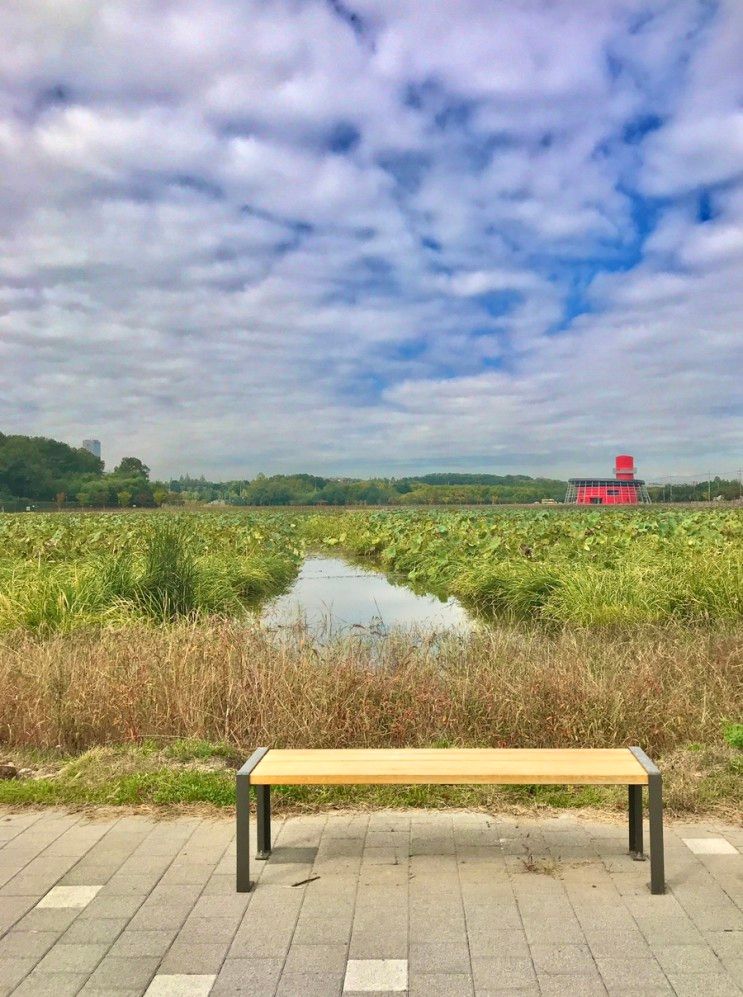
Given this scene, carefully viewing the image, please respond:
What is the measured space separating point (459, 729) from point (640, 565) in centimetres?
844

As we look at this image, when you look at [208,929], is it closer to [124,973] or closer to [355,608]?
[124,973]

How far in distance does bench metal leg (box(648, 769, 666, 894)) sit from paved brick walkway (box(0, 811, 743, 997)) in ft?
0.21

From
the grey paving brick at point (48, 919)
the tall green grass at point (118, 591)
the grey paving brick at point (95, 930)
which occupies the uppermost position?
the tall green grass at point (118, 591)

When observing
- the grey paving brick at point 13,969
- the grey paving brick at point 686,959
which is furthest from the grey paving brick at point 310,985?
the grey paving brick at point 686,959

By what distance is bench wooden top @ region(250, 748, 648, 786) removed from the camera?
3.30 meters

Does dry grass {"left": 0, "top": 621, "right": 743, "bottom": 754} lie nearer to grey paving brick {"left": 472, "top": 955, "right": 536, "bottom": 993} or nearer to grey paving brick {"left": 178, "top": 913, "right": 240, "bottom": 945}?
grey paving brick {"left": 178, "top": 913, "right": 240, "bottom": 945}

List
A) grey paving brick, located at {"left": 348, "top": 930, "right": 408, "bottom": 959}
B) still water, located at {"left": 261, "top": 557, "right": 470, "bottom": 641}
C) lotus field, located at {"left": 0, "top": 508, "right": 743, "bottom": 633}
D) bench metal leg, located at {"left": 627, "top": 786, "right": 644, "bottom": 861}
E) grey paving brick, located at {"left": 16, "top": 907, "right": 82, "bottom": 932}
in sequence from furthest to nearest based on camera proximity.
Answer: lotus field, located at {"left": 0, "top": 508, "right": 743, "bottom": 633} → still water, located at {"left": 261, "top": 557, "right": 470, "bottom": 641} → bench metal leg, located at {"left": 627, "top": 786, "right": 644, "bottom": 861} → grey paving brick, located at {"left": 16, "top": 907, "right": 82, "bottom": 932} → grey paving brick, located at {"left": 348, "top": 930, "right": 408, "bottom": 959}

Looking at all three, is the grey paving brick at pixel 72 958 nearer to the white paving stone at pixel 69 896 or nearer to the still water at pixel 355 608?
the white paving stone at pixel 69 896

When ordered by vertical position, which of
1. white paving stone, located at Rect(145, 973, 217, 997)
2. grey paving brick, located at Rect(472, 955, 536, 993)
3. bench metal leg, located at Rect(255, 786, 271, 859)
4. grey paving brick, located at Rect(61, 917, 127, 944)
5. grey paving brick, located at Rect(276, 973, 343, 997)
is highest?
bench metal leg, located at Rect(255, 786, 271, 859)

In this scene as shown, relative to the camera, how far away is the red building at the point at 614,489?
9550cm

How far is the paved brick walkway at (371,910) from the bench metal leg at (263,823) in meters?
0.07

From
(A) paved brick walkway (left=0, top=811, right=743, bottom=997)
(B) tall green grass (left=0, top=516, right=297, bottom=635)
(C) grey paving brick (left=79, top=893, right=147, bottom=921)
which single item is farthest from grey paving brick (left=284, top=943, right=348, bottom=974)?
(B) tall green grass (left=0, top=516, right=297, bottom=635)

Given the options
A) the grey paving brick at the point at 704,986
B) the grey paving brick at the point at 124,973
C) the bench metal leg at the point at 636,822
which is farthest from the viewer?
the bench metal leg at the point at 636,822

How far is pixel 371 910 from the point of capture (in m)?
3.16
